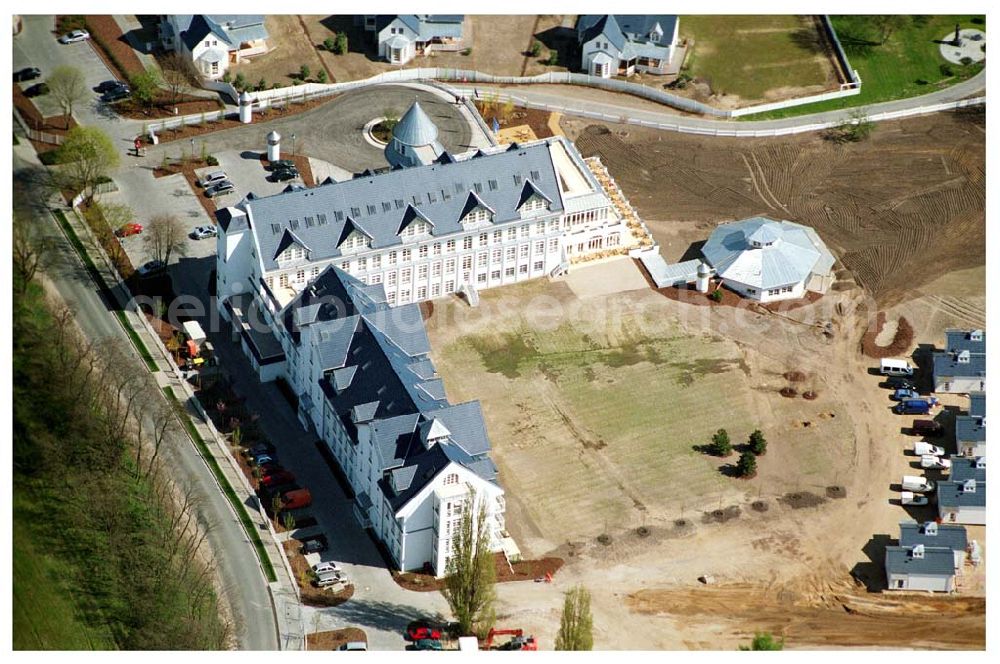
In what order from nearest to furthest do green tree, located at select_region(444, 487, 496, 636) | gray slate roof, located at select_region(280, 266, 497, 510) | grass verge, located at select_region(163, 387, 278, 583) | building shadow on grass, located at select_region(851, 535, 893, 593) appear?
green tree, located at select_region(444, 487, 496, 636)
gray slate roof, located at select_region(280, 266, 497, 510)
grass verge, located at select_region(163, 387, 278, 583)
building shadow on grass, located at select_region(851, 535, 893, 593)

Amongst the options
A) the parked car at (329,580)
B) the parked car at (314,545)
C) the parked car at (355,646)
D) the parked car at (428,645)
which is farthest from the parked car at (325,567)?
the parked car at (428,645)

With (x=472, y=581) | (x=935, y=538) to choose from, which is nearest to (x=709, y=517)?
(x=935, y=538)

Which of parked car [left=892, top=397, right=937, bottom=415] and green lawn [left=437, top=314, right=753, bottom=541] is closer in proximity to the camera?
green lawn [left=437, top=314, right=753, bottom=541]

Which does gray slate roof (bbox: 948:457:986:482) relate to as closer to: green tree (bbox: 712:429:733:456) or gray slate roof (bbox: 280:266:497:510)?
green tree (bbox: 712:429:733:456)

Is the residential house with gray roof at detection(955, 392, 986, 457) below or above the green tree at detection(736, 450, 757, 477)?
above

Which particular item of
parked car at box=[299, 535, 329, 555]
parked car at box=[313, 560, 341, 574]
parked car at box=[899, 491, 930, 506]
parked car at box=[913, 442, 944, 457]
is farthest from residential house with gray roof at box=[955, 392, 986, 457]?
parked car at box=[299, 535, 329, 555]

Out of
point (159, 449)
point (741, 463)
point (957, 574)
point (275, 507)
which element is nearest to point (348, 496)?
point (275, 507)

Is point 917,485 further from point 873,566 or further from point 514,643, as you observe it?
point 514,643
